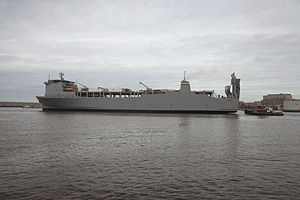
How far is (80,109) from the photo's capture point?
171ft

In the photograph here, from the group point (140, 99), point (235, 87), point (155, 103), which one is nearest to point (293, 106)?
point (235, 87)

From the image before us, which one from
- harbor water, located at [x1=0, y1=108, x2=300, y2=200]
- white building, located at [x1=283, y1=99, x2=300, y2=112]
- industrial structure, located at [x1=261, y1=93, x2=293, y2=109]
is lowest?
harbor water, located at [x1=0, y1=108, x2=300, y2=200]

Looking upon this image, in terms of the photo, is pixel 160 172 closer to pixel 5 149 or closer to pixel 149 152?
pixel 149 152

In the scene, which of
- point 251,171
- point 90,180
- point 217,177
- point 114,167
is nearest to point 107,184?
point 90,180

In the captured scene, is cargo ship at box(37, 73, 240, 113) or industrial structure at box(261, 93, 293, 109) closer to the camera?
cargo ship at box(37, 73, 240, 113)

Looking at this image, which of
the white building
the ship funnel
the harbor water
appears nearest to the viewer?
the harbor water

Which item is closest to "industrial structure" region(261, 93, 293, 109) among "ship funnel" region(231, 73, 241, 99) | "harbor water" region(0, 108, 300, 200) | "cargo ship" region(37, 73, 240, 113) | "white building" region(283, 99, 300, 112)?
"white building" region(283, 99, 300, 112)

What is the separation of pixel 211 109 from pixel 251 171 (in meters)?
40.5

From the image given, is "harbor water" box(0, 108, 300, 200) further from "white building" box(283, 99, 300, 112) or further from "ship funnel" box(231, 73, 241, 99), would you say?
"white building" box(283, 99, 300, 112)

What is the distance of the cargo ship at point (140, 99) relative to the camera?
4622 cm

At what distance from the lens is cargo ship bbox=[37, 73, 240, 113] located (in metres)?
46.2

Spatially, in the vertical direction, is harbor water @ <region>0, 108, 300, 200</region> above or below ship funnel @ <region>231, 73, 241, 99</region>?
below

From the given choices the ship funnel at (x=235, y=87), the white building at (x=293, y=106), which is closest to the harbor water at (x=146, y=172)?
the ship funnel at (x=235, y=87)

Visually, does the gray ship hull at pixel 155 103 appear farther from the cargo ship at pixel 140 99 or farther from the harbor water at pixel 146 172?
the harbor water at pixel 146 172
